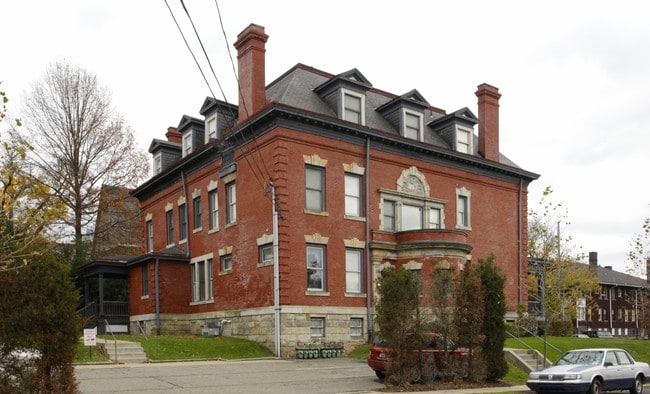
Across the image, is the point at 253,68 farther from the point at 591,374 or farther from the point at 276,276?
the point at 591,374

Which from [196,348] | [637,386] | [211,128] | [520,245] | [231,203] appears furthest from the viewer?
[520,245]

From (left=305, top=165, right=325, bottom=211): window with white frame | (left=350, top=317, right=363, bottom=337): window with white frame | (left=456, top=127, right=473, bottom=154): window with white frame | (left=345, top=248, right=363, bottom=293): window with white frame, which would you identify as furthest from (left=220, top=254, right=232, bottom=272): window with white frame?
(left=456, top=127, right=473, bottom=154): window with white frame

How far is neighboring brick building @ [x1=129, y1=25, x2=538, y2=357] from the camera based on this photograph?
28266mm

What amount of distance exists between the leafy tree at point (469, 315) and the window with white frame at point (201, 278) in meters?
16.2

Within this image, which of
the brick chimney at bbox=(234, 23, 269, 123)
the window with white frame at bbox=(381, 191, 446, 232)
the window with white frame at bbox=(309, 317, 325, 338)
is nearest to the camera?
the window with white frame at bbox=(309, 317, 325, 338)

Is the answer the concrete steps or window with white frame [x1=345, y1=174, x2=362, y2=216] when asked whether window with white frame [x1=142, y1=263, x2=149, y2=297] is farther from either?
window with white frame [x1=345, y1=174, x2=362, y2=216]

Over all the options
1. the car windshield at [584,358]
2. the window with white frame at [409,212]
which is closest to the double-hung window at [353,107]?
the window with white frame at [409,212]

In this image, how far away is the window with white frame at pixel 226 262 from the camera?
31.9m

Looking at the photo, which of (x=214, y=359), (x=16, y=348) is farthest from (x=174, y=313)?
(x=16, y=348)

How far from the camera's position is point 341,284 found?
96.8ft

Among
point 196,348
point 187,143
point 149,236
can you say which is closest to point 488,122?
point 187,143

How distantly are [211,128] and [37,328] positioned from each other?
22.5m

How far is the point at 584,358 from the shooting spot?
19891 millimetres

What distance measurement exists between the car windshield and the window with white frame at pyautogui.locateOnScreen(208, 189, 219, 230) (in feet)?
61.3
